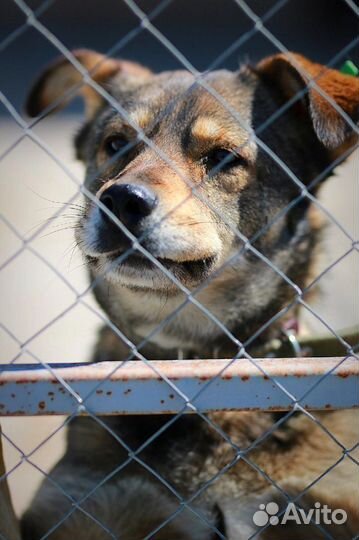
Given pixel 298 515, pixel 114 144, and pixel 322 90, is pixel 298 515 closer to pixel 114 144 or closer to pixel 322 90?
pixel 322 90

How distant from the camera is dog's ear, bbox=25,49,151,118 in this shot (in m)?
3.08

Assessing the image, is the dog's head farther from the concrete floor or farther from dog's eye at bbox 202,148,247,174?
the concrete floor

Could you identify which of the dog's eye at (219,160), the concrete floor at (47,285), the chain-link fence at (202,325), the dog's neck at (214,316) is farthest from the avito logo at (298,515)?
the dog's eye at (219,160)

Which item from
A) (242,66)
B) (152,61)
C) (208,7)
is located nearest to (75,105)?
(152,61)

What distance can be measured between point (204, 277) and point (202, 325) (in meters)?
0.39

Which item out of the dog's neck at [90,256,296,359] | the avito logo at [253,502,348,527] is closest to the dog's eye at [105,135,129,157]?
the dog's neck at [90,256,296,359]

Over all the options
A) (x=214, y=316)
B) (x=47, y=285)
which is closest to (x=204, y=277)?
(x=214, y=316)

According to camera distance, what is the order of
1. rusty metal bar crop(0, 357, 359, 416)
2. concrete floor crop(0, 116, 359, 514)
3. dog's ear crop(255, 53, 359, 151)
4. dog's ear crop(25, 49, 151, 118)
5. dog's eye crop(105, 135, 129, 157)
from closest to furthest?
rusty metal bar crop(0, 357, 359, 416) < dog's ear crop(255, 53, 359, 151) < dog's eye crop(105, 135, 129, 157) < dog's ear crop(25, 49, 151, 118) < concrete floor crop(0, 116, 359, 514)

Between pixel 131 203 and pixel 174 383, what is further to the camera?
pixel 131 203

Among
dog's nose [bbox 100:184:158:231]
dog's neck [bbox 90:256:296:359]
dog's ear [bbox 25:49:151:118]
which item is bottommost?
dog's neck [bbox 90:256:296:359]

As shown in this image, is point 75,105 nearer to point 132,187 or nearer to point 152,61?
point 152,61

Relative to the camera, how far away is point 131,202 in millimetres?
2068

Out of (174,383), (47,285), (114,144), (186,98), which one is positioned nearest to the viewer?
Result: (174,383)

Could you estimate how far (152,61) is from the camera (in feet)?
22.9
